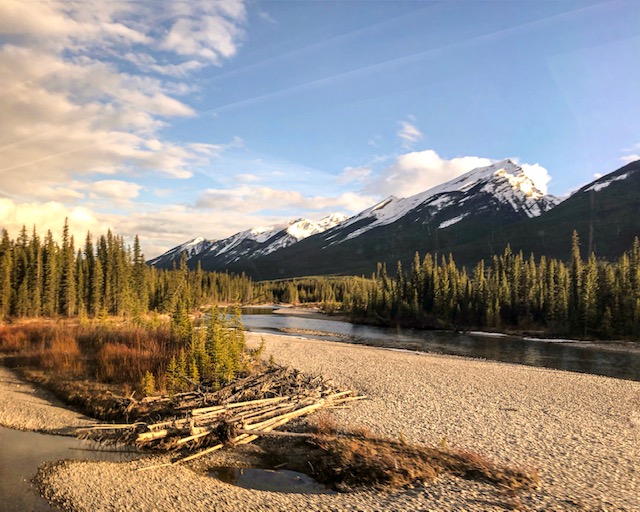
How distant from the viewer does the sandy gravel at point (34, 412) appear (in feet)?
55.4

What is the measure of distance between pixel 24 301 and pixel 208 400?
72712 millimetres

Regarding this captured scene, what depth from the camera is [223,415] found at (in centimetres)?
1574

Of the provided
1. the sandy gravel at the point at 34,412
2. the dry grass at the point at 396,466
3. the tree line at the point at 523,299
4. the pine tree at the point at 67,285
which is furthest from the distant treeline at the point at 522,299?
the sandy gravel at the point at 34,412

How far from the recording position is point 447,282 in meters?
99.8

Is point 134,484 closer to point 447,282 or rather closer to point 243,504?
point 243,504

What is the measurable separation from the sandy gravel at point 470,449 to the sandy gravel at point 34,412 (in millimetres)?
701

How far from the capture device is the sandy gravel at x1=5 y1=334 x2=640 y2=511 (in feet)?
34.8

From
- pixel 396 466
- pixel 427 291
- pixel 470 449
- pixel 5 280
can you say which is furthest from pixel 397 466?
pixel 427 291

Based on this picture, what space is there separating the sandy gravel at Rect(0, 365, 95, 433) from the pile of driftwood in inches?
64.8

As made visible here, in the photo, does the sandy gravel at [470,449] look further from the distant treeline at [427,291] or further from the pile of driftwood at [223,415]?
the distant treeline at [427,291]

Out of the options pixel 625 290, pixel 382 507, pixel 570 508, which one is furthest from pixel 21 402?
pixel 625 290

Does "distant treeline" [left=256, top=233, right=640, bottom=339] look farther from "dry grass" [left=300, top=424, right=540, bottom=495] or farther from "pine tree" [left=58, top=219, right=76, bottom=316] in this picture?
"dry grass" [left=300, top=424, right=540, bottom=495]

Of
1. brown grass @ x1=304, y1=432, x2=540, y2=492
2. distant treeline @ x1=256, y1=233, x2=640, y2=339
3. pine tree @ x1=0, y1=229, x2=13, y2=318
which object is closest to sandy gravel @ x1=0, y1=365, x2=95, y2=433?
brown grass @ x1=304, y1=432, x2=540, y2=492

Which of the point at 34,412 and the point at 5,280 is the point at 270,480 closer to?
the point at 34,412
